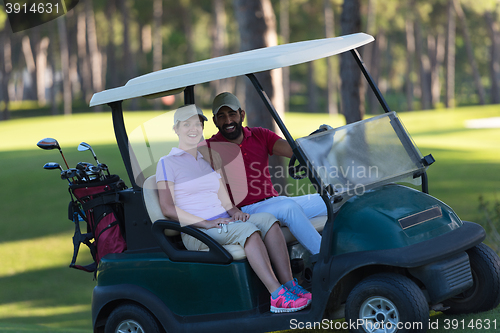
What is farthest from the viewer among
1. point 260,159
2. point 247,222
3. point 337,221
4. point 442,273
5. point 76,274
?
point 76,274

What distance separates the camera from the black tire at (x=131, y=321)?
344cm

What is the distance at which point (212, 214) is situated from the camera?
138 inches

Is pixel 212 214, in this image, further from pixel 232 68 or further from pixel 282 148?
pixel 232 68

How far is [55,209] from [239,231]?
28.2 ft

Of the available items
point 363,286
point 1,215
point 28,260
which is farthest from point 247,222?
point 1,215

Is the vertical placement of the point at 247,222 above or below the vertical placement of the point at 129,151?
below

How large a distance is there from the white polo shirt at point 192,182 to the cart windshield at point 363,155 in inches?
30.5

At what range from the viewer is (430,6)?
34719 mm

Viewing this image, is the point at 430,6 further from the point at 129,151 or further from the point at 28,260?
the point at 129,151

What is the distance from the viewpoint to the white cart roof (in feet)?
9.67

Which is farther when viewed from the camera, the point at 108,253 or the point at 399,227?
the point at 108,253

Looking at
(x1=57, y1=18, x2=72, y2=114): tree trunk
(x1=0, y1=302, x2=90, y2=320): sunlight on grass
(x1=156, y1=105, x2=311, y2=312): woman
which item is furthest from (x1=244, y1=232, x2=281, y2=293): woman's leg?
(x1=57, y1=18, x2=72, y2=114): tree trunk

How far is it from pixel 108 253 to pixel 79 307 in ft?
13.5

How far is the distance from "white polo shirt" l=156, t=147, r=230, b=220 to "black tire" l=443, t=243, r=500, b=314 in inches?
61.7
